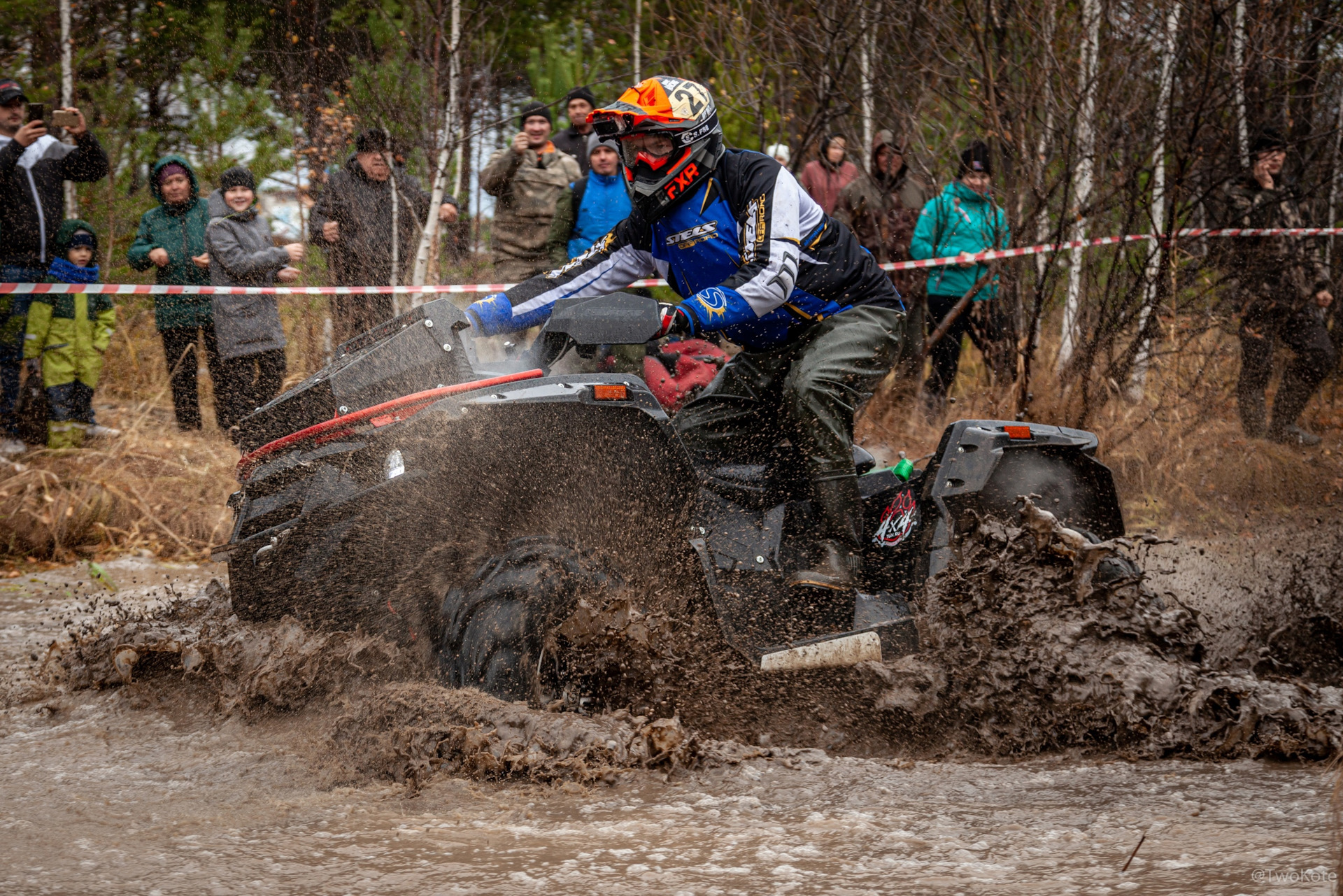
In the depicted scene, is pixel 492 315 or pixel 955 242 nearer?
pixel 492 315

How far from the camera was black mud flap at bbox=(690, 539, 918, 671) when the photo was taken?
12.9 feet

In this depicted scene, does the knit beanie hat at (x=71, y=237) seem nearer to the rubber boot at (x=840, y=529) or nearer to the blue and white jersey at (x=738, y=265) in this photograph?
the blue and white jersey at (x=738, y=265)

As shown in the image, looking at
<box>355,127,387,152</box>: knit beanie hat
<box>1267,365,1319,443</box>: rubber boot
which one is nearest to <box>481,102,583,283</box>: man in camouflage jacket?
<box>355,127,387,152</box>: knit beanie hat

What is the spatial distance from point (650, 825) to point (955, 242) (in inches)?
248

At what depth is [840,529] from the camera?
442cm

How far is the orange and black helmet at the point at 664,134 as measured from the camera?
411 cm

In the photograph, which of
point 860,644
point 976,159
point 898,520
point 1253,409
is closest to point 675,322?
point 860,644

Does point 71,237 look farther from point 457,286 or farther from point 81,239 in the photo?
point 457,286

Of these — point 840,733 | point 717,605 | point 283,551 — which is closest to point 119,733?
point 283,551

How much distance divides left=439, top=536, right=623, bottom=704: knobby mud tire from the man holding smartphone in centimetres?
515

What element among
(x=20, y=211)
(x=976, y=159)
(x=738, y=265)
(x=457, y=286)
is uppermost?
(x=976, y=159)

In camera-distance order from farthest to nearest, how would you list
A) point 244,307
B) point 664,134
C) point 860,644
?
1. point 244,307
2. point 664,134
3. point 860,644

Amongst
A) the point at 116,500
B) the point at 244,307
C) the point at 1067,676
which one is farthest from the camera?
the point at 244,307

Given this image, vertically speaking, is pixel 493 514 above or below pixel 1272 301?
below
